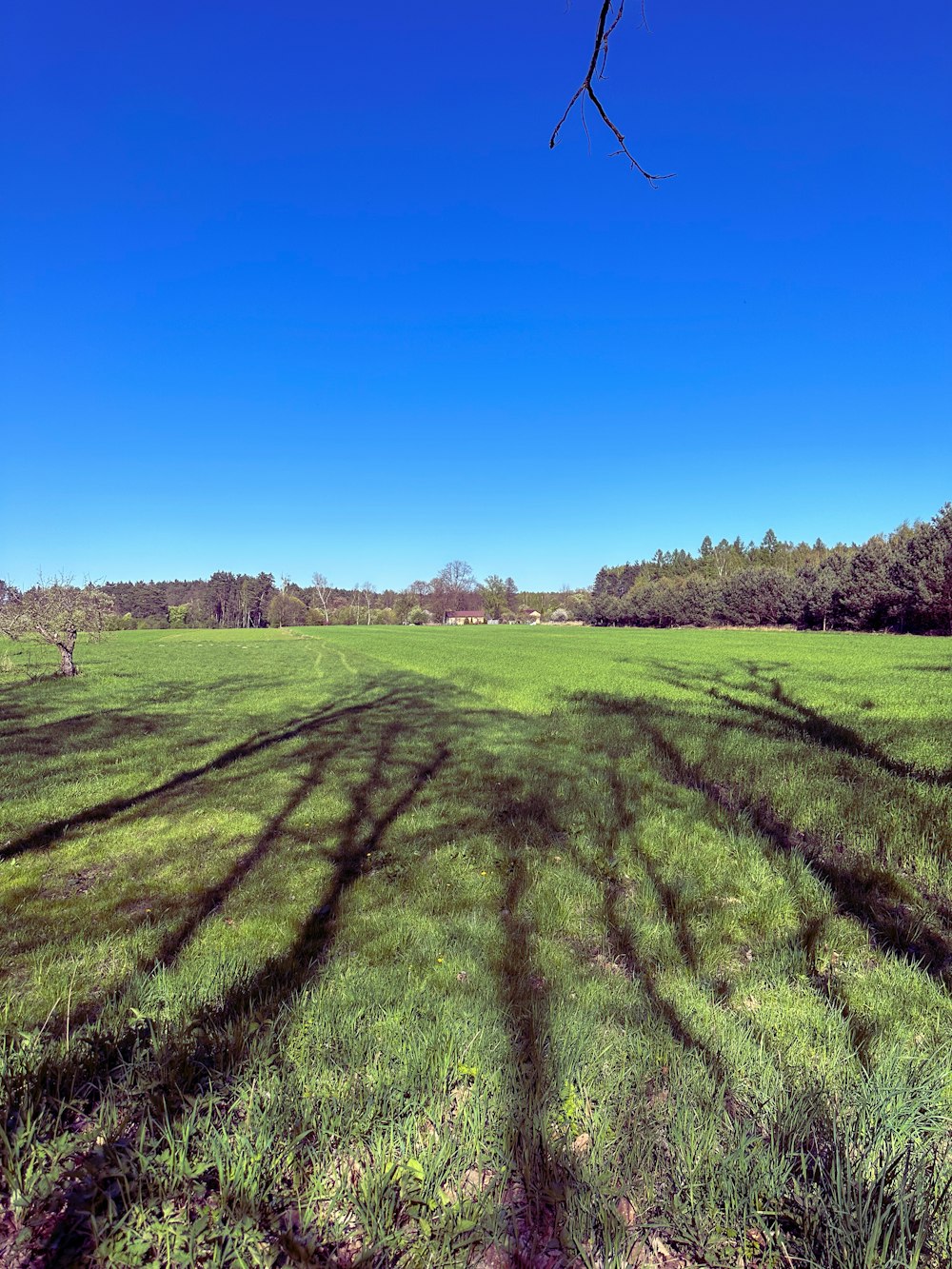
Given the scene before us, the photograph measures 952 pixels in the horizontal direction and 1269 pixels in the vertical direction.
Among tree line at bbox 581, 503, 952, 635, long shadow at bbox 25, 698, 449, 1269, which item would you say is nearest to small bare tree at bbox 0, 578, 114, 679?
long shadow at bbox 25, 698, 449, 1269

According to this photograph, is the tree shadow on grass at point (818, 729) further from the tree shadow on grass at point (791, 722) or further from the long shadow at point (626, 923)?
the long shadow at point (626, 923)

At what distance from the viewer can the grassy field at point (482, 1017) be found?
1.97 meters

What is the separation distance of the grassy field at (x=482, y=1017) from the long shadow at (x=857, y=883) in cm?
4

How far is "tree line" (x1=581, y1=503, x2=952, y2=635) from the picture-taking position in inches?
2239


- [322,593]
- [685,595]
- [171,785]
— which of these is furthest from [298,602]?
[171,785]

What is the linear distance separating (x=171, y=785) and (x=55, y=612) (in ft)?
55.0

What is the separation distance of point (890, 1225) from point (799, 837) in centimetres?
520

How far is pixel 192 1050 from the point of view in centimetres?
277

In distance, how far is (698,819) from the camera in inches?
261

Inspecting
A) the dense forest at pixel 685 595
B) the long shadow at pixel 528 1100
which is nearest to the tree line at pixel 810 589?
the dense forest at pixel 685 595

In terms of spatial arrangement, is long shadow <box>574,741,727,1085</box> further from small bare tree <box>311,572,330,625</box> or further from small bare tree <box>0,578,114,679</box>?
small bare tree <box>311,572,330,625</box>

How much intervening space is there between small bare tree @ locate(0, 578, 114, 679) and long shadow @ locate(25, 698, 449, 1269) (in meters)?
19.2

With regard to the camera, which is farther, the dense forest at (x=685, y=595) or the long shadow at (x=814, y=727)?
the dense forest at (x=685, y=595)

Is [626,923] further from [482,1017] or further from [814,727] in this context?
[814,727]
